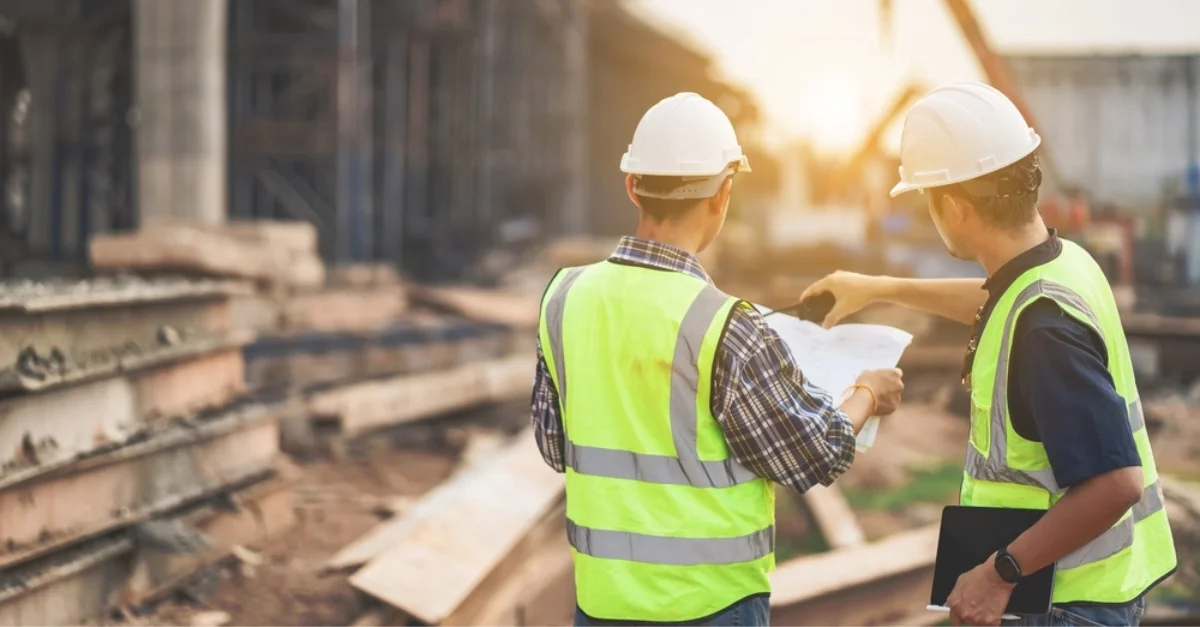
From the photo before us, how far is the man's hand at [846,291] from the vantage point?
10.4 ft

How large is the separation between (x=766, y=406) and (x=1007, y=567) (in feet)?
1.84

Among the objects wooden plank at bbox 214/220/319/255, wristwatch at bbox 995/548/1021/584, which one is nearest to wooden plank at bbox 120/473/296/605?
wristwatch at bbox 995/548/1021/584

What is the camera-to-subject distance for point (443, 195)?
20.8 meters

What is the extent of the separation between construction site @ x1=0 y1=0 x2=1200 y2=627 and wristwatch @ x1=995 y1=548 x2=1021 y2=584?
2608mm

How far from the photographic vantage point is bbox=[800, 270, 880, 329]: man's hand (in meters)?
3.18

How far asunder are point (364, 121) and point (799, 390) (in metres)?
14.7

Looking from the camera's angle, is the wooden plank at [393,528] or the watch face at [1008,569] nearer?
the watch face at [1008,569]

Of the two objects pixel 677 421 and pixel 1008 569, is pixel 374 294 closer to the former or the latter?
pixel 677 421

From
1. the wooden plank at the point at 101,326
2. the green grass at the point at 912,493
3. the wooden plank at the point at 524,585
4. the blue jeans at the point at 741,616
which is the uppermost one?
the wooden plank at the point at 101,326

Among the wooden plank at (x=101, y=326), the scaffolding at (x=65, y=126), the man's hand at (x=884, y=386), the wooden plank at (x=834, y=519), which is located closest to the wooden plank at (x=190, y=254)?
the wooden plank at (x=101, y=326)

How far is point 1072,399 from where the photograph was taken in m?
2.14

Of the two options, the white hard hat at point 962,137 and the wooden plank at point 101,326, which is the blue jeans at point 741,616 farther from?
the wooden plank at point 101,326

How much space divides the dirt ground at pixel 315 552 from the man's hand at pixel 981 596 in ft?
10.4

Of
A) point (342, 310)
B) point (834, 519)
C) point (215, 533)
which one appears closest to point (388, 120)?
point (342, 310)
